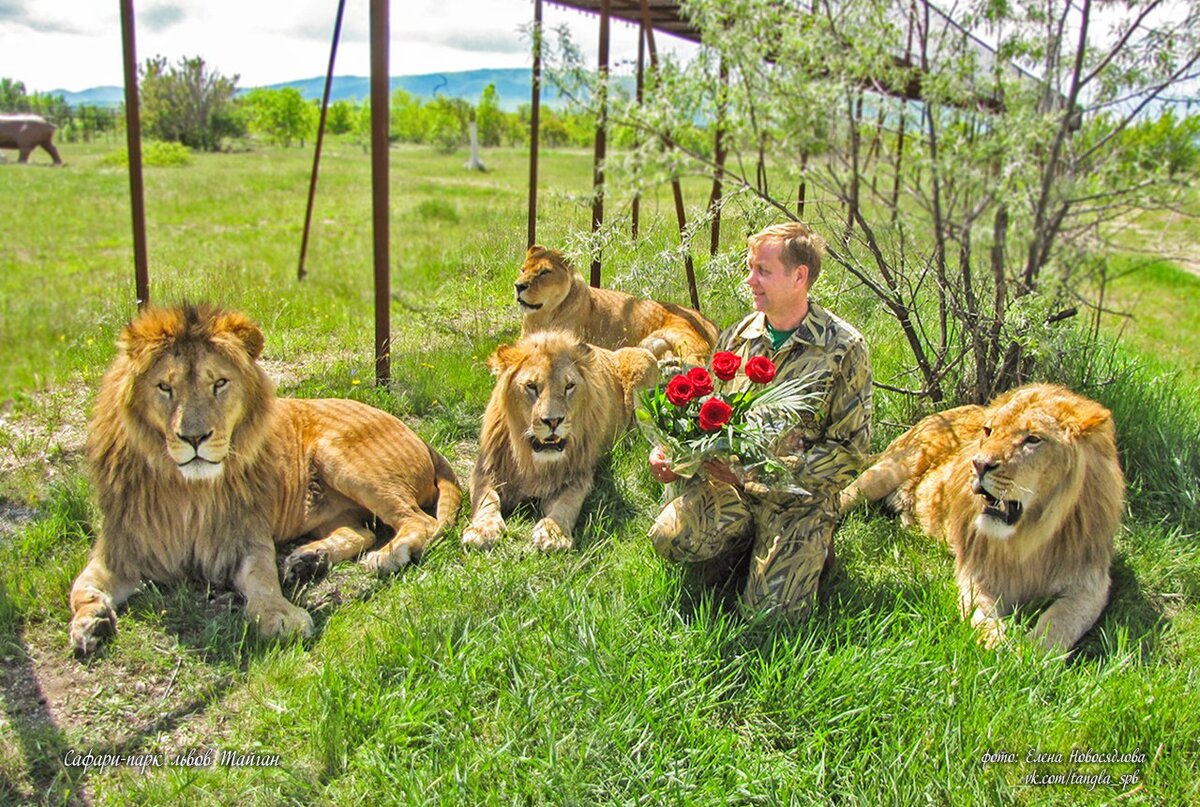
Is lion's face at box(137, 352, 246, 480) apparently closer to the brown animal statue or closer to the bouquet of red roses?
the bouquet of red roses

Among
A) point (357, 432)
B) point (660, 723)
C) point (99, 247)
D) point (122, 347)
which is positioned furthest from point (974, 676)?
point (99, 247)

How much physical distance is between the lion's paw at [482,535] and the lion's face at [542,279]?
2.73 meters

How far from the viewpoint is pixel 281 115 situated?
65250 mm

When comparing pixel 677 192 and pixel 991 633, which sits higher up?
pixel 677 192

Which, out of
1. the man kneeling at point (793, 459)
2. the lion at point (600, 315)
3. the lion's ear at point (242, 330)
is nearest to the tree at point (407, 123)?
the lion at point (600, 315)

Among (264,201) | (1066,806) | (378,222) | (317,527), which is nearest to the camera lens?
(1066,806)

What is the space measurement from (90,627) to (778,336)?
10.3 feet

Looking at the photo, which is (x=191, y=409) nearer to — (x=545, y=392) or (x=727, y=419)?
(x=545, y=392)

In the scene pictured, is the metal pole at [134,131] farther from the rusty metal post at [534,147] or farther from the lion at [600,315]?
the rusty metal post at [534,147]

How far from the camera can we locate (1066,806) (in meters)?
2.89

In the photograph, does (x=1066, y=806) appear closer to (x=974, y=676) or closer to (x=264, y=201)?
(x=974, y=676)

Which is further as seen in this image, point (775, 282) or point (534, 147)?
point (534, 147)

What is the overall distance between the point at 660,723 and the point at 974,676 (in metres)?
1.23

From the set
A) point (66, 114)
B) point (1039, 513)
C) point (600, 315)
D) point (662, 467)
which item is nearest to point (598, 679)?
point (662, 467)
